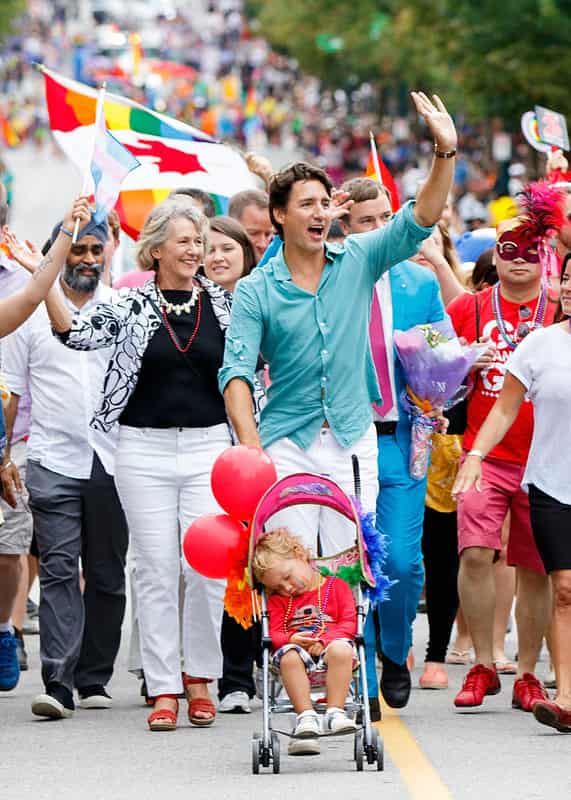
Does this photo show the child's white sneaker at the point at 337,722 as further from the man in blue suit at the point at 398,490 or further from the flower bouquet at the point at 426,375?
the flower bouquet at the point at 426,375

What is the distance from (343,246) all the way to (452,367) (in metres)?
0.90

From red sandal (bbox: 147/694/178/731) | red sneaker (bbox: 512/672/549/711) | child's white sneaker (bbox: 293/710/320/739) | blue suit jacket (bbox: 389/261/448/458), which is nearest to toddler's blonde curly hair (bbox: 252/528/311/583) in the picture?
child's white sneaker (bbox: 293/710/320/739)

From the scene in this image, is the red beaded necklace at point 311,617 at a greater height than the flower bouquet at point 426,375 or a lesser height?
lesser

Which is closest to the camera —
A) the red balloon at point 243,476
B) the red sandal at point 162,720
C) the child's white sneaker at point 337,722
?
the child's white sneaker at point 337,722

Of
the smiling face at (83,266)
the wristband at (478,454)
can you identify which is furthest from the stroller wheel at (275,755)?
the smiling face at (83,266)

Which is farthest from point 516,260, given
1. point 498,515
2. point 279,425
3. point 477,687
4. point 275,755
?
point 275,755

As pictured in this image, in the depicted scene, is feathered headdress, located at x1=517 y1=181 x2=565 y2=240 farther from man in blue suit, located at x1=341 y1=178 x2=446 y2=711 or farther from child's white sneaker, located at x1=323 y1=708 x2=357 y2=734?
child's white sneaker, located at x1=323 y1=708 x2=357 y2=734

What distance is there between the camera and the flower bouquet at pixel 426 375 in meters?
10.1

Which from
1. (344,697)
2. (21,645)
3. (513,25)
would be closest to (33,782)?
(344,697)

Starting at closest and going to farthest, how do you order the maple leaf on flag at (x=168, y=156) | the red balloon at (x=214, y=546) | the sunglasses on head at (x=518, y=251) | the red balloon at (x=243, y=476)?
the red balloon at (x=243, y=476)
the red balloon at (x=214, y=546)
the sunglasses on head at (x=518, y=251)
the maple leaf on flag at (x=168, y=156)

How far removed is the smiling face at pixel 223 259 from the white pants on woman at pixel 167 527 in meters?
1.67

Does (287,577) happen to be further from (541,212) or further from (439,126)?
(541,212)

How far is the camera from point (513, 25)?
34.1 metres

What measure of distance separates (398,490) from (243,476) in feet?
4.72
